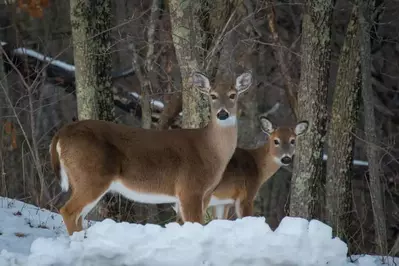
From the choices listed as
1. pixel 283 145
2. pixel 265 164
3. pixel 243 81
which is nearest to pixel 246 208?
pixel 265 164

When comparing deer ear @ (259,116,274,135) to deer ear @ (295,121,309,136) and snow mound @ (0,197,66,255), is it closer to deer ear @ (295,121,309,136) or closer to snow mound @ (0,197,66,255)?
deer ear @ (295,121,309,136)

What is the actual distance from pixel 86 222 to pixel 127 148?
1221mm

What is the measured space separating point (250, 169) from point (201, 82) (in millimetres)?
1656

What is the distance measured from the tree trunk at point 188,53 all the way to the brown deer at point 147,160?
2.05ft

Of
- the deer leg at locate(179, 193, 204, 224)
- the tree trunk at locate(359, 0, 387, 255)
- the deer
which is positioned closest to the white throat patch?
the deer leg at locate(179, 193, 204, 224)

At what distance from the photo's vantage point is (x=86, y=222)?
Result: 34.9ft

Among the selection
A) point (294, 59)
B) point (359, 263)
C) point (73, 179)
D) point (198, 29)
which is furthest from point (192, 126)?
point (294, 59)

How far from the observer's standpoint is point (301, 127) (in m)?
11.6

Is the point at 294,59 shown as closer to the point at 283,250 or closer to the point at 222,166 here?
the point at 222,166

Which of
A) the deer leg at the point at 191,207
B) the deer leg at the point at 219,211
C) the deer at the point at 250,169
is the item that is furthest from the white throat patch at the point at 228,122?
the deer leg at the point at 219,211

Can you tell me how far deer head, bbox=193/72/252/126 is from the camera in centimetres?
1037

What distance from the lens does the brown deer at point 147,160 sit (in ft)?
31.3

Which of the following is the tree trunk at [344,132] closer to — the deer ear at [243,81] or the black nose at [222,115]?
the deer ear at [243,81]

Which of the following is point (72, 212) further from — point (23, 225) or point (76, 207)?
point (23, 225)
